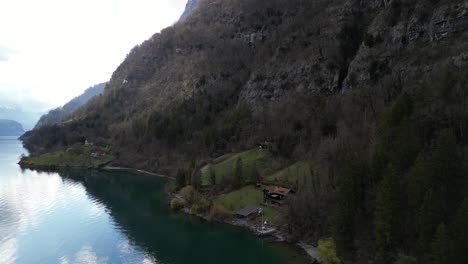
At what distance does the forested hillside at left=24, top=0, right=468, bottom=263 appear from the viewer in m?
44.9

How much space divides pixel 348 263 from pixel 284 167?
48502mm

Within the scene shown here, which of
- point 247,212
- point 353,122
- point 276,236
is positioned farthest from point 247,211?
point 353,122

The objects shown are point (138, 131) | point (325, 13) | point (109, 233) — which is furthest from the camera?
point (138, 131)

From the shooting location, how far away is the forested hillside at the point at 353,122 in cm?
4488

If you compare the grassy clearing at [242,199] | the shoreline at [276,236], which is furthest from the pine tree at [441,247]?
the grassy clearing at [242,199]

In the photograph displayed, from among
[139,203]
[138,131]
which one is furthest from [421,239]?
[138,131]

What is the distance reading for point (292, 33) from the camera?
16338cm

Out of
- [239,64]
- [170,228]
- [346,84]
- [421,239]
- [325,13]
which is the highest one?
[325,13]

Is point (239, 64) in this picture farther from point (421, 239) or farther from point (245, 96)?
point (421, 239)

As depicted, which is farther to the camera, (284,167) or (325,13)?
(325,13)

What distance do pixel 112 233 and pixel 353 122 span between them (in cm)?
6026

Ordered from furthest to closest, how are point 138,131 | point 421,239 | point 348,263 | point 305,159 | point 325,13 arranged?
point 138,131
point 325,13
point 305,159
point 348,263
point 421,239

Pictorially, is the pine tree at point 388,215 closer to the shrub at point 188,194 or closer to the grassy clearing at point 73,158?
the shrub at point 188,194

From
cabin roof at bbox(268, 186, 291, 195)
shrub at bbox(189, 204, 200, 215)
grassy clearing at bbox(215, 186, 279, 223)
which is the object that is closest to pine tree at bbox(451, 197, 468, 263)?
grassy clearing at bbox(215, 186, 279, 223)
